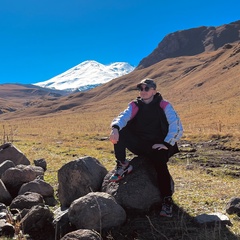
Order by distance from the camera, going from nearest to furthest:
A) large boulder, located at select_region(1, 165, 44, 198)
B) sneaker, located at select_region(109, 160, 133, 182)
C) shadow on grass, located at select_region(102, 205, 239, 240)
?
shadow on grass, located at select_region(102, 205, 239, 240) < sneaker, located at select_region(109, 160, 133, 182) < large boulder, located at select_region(1, 165, 44, 198)

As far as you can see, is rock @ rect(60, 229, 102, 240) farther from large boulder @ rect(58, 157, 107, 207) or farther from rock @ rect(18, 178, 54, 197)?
rock @ rect(18, 178, 54, 197)

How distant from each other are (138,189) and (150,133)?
4.70ft

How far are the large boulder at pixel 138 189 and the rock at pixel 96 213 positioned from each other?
1.86ft

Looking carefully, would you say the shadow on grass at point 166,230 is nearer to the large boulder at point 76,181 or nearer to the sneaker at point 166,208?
the sneaker at point 166,208

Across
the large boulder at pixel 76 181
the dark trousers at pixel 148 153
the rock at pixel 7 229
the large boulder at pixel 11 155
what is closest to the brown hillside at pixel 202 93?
the large boulder at pixel 11 155

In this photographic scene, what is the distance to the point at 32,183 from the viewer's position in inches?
400

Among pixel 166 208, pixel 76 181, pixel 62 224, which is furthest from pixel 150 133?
pixel 62 224

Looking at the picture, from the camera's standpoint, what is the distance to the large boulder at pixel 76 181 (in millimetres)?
9195

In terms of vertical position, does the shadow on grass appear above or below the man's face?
below

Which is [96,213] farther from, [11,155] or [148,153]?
[11,155]

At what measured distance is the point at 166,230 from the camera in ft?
23.6

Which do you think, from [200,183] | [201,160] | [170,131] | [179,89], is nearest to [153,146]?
[170,131]

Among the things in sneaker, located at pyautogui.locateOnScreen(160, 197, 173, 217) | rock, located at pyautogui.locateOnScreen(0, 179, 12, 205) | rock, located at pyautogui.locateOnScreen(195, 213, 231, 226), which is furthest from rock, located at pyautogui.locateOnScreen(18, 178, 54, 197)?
rock, located at pyautogui.locateOnScreen(195, 213, 231, 226)

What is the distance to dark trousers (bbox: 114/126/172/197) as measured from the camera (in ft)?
26.6
